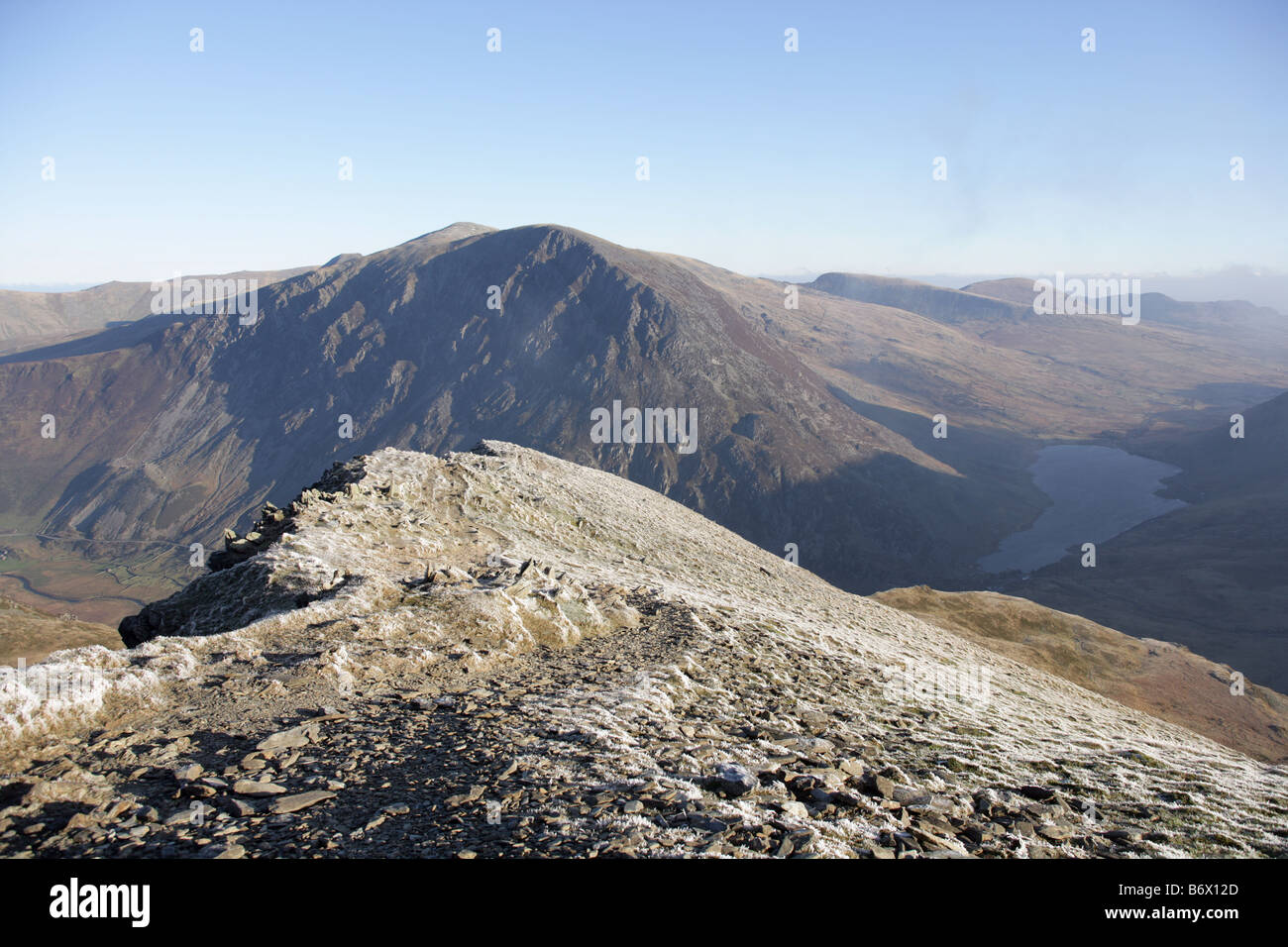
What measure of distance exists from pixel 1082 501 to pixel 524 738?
7052 inches

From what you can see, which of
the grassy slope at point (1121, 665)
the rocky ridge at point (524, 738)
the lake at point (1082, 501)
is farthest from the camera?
the lake at point (1082, 501)

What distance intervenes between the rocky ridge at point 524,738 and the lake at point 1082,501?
403 feet

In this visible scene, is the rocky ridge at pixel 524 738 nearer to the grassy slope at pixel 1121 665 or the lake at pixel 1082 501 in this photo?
the grassy slope at pixel 1121 665

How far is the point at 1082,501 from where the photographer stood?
156 m

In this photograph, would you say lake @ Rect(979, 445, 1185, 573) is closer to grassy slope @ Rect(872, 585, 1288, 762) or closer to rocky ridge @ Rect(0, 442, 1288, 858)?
grassy slope @ Rect(872, 585, 1288, 762)

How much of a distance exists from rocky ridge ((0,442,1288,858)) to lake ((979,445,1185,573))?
122955 mm

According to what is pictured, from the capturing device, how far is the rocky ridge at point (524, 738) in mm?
8203

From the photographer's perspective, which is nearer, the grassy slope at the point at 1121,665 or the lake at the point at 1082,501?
the grassy slope at the point at 1121,665

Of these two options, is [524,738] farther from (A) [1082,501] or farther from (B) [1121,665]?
(A) [1082,501]

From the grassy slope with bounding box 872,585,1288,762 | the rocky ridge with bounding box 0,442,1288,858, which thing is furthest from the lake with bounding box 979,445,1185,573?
the rocky ridge with bounding box 0,442,1288,858

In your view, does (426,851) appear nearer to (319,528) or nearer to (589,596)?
(589,596)

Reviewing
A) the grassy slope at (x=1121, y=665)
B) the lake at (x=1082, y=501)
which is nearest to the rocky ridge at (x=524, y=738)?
the grassy slope at (x=1121, y=665)
